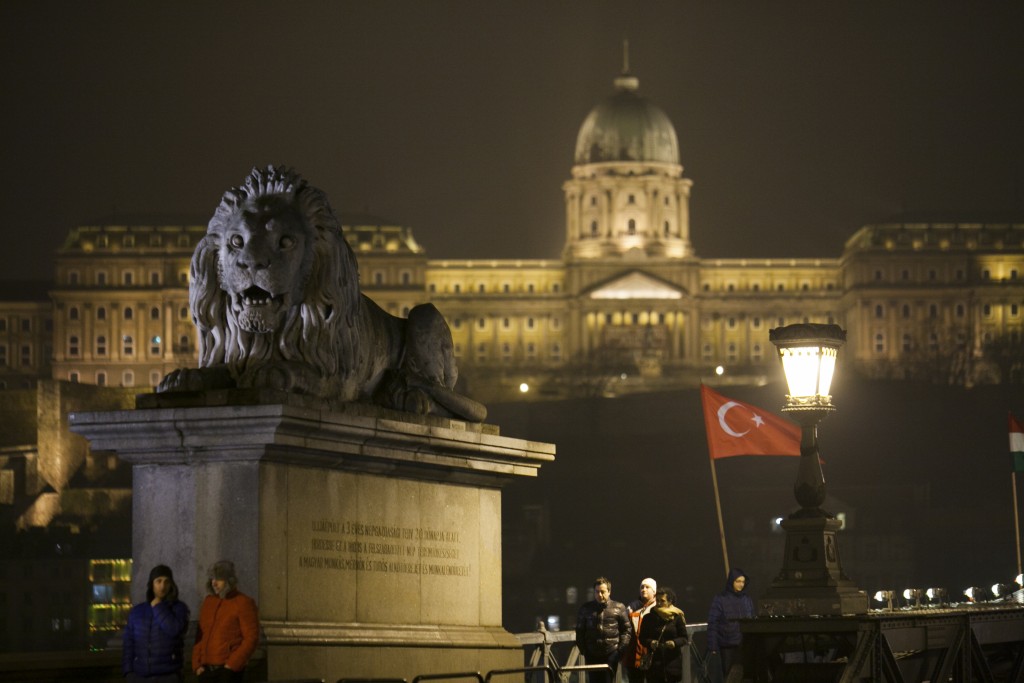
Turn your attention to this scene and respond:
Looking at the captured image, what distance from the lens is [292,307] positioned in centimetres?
1454

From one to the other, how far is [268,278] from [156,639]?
257cm

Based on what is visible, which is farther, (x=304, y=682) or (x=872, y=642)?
(x=872, y=642)

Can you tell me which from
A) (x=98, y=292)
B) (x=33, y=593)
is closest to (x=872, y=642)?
(x=33, y=593)

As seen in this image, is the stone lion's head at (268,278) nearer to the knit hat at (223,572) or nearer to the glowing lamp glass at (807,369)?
the knit hat at (223,572)

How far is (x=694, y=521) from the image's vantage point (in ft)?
378

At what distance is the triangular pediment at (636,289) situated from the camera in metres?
177

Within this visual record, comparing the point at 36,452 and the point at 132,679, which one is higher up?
the point at 36,452

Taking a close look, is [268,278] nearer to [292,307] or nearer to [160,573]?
[292,307]

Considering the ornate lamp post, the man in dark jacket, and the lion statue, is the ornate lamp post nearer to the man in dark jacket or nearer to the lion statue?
the man in dark jacket

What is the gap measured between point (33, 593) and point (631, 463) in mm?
36882

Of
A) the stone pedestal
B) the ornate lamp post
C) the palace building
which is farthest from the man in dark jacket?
the palace building

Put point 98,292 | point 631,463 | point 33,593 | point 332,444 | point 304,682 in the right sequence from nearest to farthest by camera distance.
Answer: point 304,682 → point 332,444 → point 33,593 → point 631,463 → point 98,292

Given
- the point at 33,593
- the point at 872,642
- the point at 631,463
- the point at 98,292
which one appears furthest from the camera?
the point at 98,292

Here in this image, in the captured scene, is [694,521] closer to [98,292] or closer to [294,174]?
[98,292]
